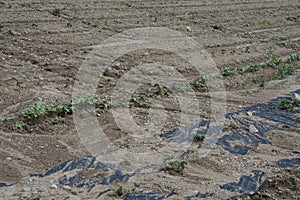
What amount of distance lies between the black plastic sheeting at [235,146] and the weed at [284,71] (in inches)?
30.1

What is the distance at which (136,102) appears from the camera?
19.1 ft

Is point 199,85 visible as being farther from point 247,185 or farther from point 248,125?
point 247,185

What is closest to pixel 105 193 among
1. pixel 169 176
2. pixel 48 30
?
pixel 169 176

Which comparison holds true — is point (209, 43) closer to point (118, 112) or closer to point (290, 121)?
point (290, 121)

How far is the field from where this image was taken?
423 centimetres

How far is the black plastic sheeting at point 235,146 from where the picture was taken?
4137 millimetres

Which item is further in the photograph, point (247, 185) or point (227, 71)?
point (227, 71)

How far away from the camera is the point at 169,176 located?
14.1 ft

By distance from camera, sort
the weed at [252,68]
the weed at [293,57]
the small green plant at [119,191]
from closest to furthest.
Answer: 1. the small green plant at [119,191]
2. the weed at [252,68]
3. the weed at [293,57]

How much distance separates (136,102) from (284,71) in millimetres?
3430

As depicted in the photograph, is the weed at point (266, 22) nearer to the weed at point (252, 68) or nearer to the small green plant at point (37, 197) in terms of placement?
Answer: the weed at point (252, 68)

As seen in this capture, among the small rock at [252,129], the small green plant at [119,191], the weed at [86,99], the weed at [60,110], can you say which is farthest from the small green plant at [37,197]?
the small rock at [252,129]

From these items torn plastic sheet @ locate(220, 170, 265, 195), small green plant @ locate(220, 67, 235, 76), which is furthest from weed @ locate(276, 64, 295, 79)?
torn plastic sheet @ locate(220, 170, 265, 195)

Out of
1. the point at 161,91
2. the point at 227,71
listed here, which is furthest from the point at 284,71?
the point at 161,91
